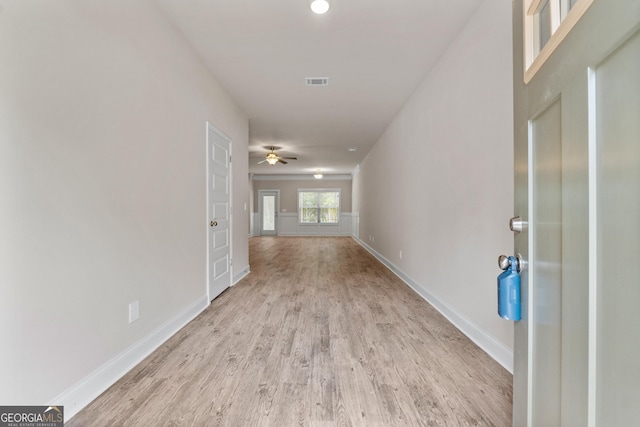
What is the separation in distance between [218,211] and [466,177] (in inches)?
102

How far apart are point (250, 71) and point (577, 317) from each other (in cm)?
333

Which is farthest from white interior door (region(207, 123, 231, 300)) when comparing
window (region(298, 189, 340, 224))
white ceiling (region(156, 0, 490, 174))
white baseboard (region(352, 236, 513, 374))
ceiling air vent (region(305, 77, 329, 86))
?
window (region(298, 189, 340, 224))

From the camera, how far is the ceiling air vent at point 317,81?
129 inches

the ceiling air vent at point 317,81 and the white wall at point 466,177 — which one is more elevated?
the ceiling air vent at point 317,81

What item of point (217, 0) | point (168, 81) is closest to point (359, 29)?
point (217, 0)

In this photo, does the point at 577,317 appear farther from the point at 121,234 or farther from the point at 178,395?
the point at 121,234

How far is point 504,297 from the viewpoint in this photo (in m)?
0.91

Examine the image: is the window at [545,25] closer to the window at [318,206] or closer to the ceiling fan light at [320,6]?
the ceiling fan light at [320,6]

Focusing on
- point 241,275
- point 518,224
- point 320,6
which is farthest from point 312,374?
point 241,275

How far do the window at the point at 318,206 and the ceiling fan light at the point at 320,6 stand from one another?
937 cm

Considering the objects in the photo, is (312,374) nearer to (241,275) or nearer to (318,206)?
(241,275)
